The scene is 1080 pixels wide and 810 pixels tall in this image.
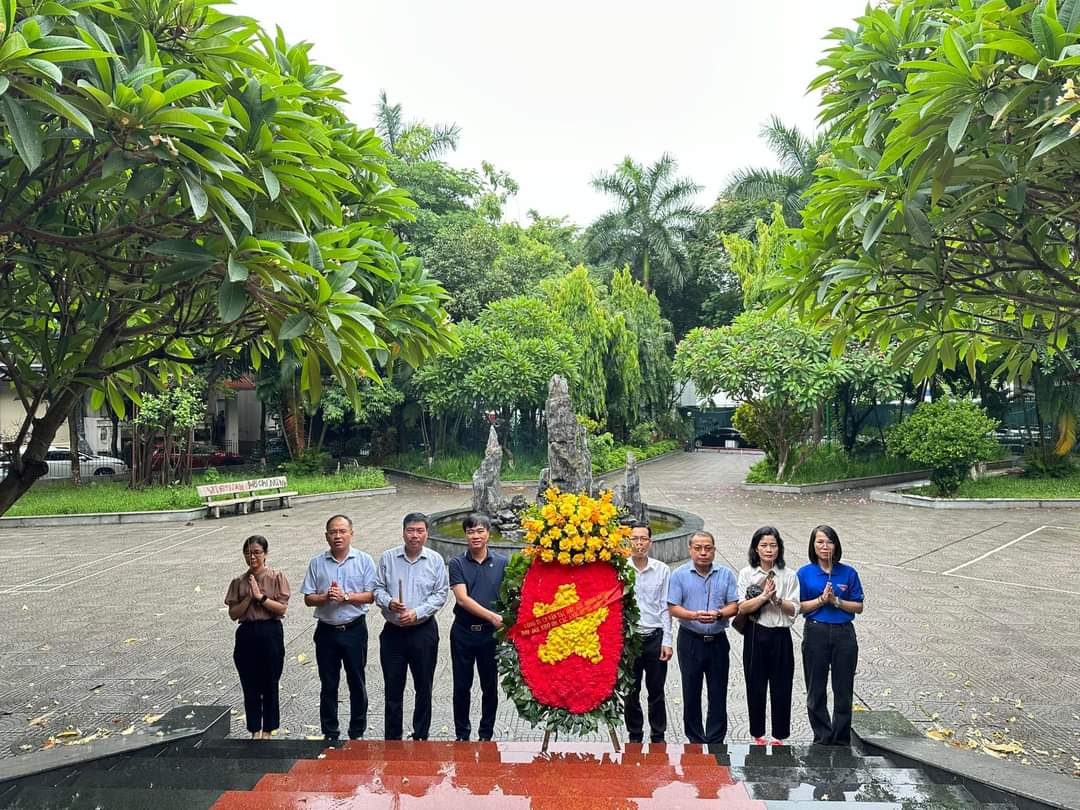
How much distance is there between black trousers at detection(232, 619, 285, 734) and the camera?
15.1 feet

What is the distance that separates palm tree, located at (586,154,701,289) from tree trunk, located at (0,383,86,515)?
32.7 metres

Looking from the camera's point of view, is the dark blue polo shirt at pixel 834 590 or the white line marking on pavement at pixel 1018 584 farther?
the white line marking on pavement at pixel 1018 584

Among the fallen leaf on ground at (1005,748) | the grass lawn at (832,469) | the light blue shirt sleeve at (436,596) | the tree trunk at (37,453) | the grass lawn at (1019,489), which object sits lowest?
the fallen leaf on ground at (1005,748)

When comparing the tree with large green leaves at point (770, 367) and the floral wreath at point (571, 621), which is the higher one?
the tree with large green leaves at point (770, 367)

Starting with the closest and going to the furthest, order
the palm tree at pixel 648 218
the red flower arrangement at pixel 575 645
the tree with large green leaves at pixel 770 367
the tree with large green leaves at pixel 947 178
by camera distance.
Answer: the tree with large green leaves at pixel 947 178 → the red flower arrangement at pixel 575 645 → the tree with large green leaves at pixel 770 367 → the palm tree at pixel 648 218

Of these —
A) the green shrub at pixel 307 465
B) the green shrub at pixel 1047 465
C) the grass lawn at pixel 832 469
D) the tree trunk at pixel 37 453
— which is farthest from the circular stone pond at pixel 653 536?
the green shrub at pixel 1047 465

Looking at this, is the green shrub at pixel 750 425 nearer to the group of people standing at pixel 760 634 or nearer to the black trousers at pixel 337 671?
the group of people standing at pixel 760 634

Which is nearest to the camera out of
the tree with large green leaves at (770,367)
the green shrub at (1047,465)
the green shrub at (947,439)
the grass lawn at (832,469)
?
the green shrub at (947,439)

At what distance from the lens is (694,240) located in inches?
1502

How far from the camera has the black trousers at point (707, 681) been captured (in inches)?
178

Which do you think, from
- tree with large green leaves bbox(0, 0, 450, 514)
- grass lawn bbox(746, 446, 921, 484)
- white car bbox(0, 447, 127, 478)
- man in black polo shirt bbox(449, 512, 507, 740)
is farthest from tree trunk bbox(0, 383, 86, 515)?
white car bbox(0, 447, 127, 478)

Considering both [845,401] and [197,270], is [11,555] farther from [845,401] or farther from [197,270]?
[845,401]

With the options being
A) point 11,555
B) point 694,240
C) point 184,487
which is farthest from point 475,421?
point 694,240

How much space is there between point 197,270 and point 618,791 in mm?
3098
